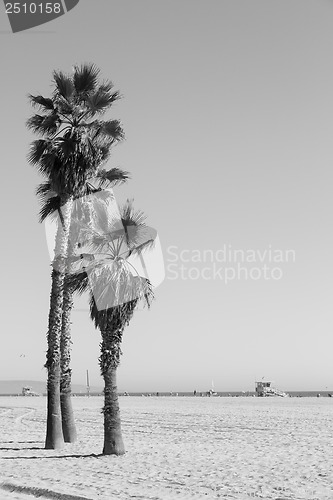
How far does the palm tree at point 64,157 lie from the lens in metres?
17.2

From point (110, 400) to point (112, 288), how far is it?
3.02 metres

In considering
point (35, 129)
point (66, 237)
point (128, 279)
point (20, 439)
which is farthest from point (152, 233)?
point (20, 439)

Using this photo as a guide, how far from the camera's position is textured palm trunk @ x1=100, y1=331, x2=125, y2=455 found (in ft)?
48.6

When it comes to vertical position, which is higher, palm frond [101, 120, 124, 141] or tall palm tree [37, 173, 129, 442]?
palm frond [101, 120, 124, 141]

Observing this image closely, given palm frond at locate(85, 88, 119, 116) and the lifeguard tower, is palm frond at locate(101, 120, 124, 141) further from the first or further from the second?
the lifeguard tower

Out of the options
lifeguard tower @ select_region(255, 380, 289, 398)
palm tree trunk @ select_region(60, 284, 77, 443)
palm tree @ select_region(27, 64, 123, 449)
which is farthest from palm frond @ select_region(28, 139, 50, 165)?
lifeguard tower @ select_region(255, 380, 289, 398)

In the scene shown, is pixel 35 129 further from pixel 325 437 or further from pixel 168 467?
pixel 325 437

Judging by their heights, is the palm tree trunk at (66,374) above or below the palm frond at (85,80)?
below

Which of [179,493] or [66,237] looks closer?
[179,493]

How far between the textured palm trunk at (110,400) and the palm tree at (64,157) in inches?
106

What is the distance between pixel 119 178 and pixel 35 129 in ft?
10.4

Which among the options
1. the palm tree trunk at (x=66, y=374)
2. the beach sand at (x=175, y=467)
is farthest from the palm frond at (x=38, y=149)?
the beach sand at (x=175, y=467)

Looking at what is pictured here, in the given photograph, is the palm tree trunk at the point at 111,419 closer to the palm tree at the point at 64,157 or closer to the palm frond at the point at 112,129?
the palm tree at the point at 64,157

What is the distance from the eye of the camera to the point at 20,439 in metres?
20.2
